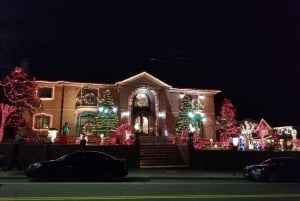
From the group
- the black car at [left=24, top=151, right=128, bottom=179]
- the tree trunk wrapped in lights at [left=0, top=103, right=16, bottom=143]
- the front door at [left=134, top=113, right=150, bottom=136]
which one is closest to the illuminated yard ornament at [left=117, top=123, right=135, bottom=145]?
the front door at [left=134, top=113, right=150, bottom=136]

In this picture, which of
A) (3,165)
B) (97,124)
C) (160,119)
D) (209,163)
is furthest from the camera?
(160,119)

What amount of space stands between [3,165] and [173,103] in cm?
2226

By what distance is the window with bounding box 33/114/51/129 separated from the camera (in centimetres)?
3675

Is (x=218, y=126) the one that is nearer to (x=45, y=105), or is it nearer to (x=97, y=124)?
(x=97, y=124)

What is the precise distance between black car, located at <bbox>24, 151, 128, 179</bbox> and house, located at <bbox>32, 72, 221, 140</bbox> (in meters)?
18.4

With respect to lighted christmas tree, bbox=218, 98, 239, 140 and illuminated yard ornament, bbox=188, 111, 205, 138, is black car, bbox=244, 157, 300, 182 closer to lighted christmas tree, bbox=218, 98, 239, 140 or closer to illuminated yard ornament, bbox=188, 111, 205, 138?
illuminated yard ornament, bbox=188, 111, 205, 138

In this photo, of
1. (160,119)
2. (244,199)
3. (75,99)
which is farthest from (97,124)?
(244,199)

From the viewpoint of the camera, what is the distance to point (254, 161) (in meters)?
28.5

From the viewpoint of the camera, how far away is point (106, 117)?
36250 millimetres

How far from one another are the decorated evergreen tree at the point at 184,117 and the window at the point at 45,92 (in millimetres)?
13817

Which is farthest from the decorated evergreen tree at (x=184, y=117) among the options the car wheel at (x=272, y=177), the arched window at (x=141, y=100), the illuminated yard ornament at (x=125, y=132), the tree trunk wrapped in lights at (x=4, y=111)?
the car wheel at (x=272, y=177)

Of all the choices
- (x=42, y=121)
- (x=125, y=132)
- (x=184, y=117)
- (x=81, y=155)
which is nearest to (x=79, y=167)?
(x=81, y=155)

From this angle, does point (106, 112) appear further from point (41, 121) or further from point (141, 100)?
point (41, 121)

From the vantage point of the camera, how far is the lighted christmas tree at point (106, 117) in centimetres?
3603
